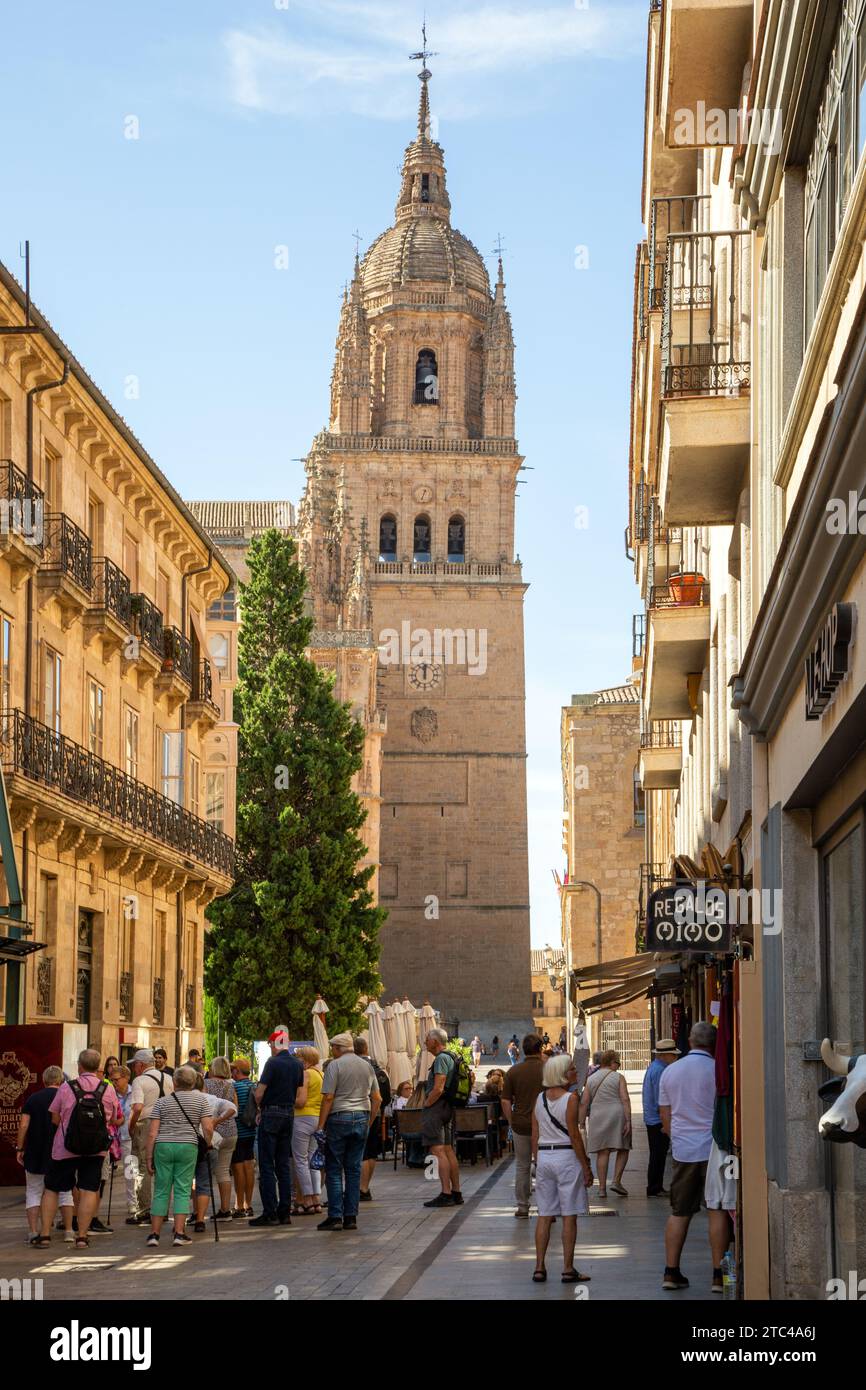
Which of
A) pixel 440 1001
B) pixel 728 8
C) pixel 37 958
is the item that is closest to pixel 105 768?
pixel 37 958

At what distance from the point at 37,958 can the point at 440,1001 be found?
66.3 metres

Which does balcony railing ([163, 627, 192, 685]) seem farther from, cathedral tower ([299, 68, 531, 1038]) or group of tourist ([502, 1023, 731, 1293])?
cathedral tower ([299, 68, 531, 1038])

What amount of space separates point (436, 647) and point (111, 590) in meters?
65.9

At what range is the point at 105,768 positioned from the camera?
30.5 meters

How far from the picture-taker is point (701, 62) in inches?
634

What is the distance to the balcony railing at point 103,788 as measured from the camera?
85.2ft

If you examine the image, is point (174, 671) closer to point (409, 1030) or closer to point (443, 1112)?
point (409, 1030)

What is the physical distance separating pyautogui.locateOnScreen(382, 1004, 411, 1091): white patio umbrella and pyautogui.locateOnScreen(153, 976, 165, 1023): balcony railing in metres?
3.99

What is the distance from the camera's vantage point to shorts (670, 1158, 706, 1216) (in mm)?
12812

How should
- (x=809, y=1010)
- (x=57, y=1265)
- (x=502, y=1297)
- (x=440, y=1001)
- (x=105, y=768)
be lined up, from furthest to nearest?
1. (x=440, y=1001)
2. (x=105, y=768)
3. (x=57, y=1265)
4. (x=502, y=1297)
5. (x=809, y=1010)

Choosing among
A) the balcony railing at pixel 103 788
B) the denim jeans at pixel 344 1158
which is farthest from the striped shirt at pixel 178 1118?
the balcony railing at pixel 103 788
